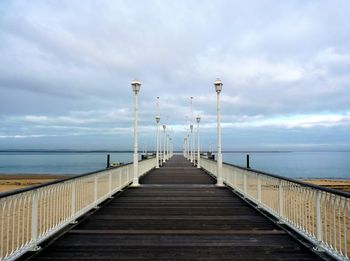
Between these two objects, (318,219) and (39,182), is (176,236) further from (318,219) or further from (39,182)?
(39,182)

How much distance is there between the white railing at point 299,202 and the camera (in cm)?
459

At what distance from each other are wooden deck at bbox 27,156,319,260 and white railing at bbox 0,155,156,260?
258 millimetres

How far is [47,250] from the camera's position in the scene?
15.9ft

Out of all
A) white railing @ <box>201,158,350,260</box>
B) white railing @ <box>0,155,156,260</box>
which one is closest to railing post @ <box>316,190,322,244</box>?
white railing @ <box>201,158,350,260</box>

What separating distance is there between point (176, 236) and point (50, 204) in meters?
2.74

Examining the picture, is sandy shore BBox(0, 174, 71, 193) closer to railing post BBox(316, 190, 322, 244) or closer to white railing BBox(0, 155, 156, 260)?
white railing BBox(0, 155, 156, 260)

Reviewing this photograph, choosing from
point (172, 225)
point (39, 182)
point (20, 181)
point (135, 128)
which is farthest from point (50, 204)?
point (20, 181)

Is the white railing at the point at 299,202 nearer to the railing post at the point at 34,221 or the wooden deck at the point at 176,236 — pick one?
the wooden deck at the point at 176,236

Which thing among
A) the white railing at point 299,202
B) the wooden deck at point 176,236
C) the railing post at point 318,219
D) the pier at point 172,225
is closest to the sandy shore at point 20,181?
the pier at point 172,225

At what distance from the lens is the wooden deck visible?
4676 mm

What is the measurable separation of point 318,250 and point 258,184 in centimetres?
330

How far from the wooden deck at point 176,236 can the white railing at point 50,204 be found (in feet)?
0.85

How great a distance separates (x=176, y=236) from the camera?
5598 millimetres

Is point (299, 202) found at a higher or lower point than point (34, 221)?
lower
